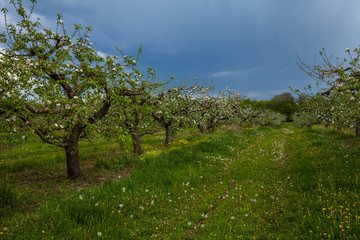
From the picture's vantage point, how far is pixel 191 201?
7355 millimetres

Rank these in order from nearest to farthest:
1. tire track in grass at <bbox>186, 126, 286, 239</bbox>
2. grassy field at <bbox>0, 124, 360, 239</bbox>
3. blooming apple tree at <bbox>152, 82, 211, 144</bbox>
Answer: grassy field at <bbox>0, 124, 360, 239</bbox>, tire track in grass at <bbox>186, 126, 286, 239</bbox>, blooming apple tree at <bbox>152, 82, 211, 144</bbox>

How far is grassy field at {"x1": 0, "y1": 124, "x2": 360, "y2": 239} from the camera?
5.23m

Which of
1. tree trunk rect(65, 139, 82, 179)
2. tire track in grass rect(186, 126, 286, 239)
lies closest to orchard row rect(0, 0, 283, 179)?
tree trunk rect(65, 139, 82, 179)

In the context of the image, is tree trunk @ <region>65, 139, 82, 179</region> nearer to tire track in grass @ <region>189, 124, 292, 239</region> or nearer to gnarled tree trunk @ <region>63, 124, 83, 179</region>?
gnarled tree trunk @ <region>63, 124, 83, 179</region>

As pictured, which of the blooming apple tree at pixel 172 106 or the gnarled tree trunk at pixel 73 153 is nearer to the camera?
the gnarled tree trunk at pixel 73 153

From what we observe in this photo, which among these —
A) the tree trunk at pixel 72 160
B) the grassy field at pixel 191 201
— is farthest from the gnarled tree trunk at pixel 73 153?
the grassy field at pixel 191 201

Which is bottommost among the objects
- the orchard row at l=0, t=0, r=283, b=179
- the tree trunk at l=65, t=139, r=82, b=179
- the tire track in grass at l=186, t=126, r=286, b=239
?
the tire track in grass at l=186, t=126, r=286, b=239

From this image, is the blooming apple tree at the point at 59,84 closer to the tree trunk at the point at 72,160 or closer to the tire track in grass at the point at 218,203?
the tree trunk at the point at 72,160

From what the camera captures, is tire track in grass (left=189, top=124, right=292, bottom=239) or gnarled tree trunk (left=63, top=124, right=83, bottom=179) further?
gnarled tree trunk (left=63, top=124, right=83, bottom=179)

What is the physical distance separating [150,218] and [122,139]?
14.3 feet

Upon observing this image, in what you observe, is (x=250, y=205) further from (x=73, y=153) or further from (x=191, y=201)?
(x=73, y=153)

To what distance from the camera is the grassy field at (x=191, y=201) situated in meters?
5.23

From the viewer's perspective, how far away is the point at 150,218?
243 inches

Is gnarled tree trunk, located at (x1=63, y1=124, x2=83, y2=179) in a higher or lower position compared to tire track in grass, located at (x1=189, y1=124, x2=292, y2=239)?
higher
